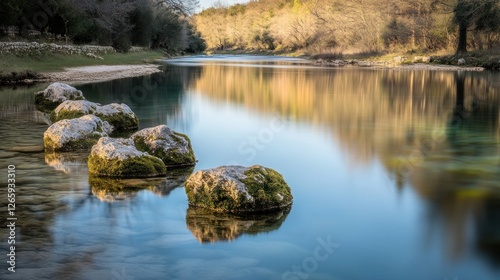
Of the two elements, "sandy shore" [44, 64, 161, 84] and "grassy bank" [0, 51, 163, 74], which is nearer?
"grassy bank" [0, 51, 163, 74]

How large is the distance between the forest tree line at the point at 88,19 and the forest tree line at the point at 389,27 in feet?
67.4

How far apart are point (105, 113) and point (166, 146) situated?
4485 mm

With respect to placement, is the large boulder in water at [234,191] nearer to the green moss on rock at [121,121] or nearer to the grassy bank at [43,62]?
the green moss on rock at [121,121]

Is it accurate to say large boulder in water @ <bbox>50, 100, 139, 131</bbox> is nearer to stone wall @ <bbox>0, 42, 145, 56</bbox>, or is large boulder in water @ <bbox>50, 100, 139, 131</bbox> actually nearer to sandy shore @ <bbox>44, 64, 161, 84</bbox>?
sandy shore @ <bbox>44, 64, 161, 84</bbox>

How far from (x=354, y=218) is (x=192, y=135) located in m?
7.09

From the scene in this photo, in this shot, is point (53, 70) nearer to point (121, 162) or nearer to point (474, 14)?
point (121, 162)

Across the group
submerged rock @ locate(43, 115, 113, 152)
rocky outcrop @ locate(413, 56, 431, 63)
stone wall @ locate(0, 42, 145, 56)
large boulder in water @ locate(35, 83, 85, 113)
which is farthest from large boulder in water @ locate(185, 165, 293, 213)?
rocky outcrop @ locate(413, 56, 431, 63)

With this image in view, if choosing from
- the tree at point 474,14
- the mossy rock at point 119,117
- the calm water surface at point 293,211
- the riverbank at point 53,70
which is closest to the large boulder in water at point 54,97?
the calm water surface at point 293,211

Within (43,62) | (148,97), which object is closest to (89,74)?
(43,62)

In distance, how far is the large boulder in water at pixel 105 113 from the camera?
13867 millimetres

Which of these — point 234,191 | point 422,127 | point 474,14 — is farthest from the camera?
point 474,14

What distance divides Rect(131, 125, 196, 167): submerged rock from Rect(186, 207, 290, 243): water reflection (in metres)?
2.52

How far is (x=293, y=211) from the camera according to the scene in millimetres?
7797

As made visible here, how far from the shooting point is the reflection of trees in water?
325 inches
